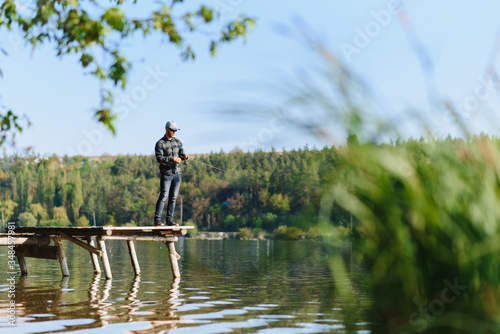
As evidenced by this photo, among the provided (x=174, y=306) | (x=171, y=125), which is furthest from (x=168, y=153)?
(x=174, y=306)

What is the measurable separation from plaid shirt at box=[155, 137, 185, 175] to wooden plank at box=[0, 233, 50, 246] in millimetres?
3059

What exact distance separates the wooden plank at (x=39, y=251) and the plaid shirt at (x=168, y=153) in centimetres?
289

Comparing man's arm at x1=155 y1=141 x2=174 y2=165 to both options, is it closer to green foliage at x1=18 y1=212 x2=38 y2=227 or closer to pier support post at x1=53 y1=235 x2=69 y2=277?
pier support post at x1=53 y1=235 x2=69 y2=277

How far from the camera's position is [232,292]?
9.91 metres

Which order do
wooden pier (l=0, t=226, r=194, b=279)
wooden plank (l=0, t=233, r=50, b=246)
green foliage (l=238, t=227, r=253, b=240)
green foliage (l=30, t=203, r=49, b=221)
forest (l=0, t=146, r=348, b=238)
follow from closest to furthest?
1. wooden plank (l=0, t=233, r=50, b=246)
2. wooden pier (l=0, t=226, r=194, b=279)
3. green foliage (l=238, t=227, r=253, b=240)
4. forest (l=0, t=146, r=348, b=238)
5. green foliage (l=30, t=203, r=49, b=221)

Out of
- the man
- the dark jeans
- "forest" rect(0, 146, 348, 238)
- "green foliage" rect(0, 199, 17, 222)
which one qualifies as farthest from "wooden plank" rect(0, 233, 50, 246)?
"green foliage" rect(0, 199, 17, 222)

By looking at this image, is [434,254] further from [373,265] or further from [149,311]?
[149,311]

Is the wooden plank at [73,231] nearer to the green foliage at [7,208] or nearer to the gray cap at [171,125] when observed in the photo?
the gray cap at [171,125]

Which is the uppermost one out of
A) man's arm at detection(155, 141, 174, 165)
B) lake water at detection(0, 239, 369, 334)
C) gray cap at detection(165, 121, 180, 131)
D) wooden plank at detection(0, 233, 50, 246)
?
gray cap at detection(165, 121, 180, 131)

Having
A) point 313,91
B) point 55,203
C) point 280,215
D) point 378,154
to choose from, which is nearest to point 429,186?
point 378,154

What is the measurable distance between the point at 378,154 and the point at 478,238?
0.57m

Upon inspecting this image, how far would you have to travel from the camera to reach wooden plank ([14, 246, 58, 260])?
12.2 m

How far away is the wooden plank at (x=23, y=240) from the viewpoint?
11344mm

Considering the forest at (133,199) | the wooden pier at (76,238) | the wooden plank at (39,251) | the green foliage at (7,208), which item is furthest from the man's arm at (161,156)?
the green foliage at (7,208)
